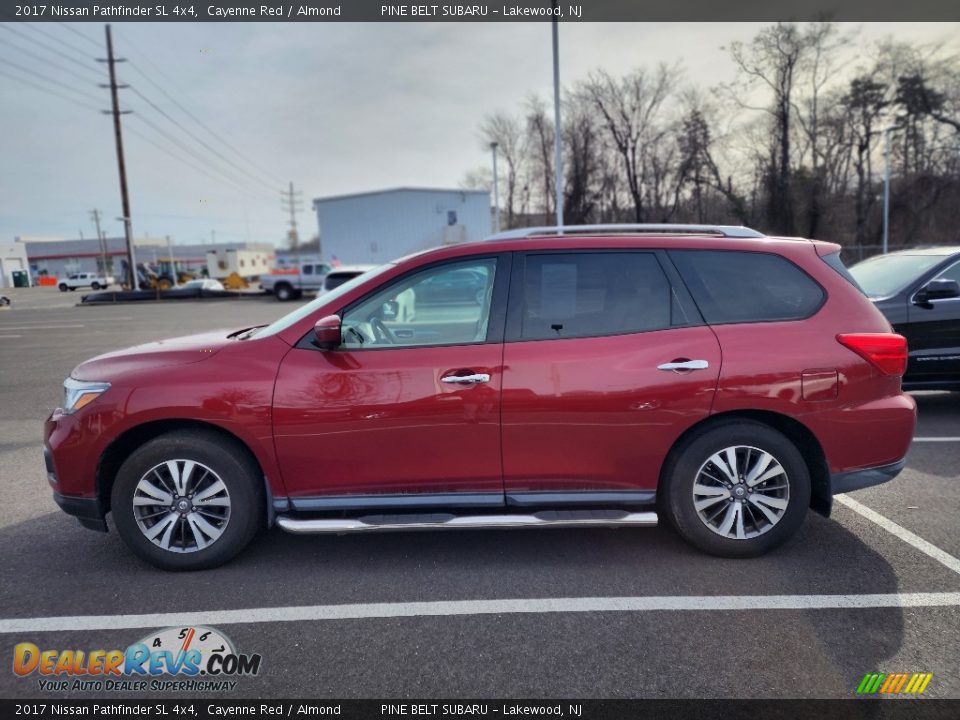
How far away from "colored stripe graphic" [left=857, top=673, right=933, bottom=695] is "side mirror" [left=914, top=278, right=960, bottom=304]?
4.96 meters

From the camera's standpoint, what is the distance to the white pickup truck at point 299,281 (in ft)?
101

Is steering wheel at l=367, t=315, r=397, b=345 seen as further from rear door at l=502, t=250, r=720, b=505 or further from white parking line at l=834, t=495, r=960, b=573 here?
white parking line at l=834, t=495, r=960, b=573

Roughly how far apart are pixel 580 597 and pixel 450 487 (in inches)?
35.9

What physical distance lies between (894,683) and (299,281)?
31042 mm

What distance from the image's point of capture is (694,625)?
9.19 ft

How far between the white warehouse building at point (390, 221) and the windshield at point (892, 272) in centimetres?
3725

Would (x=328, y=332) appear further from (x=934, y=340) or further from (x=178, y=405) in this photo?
(x=934, y=340)

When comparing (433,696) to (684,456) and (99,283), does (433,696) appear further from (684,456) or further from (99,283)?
(99,283)

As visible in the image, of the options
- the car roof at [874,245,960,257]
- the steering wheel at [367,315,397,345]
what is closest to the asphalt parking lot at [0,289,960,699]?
the steering wheel at [367,315,397,345]

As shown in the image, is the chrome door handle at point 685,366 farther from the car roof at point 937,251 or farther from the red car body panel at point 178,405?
the car roof at point 937,251

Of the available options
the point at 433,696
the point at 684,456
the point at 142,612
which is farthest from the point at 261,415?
the point at 684,456

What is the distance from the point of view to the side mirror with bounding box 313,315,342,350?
3262mm

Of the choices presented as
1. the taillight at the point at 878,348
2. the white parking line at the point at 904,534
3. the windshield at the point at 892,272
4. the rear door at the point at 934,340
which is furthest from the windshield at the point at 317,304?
the rear door at the point at 934,340
